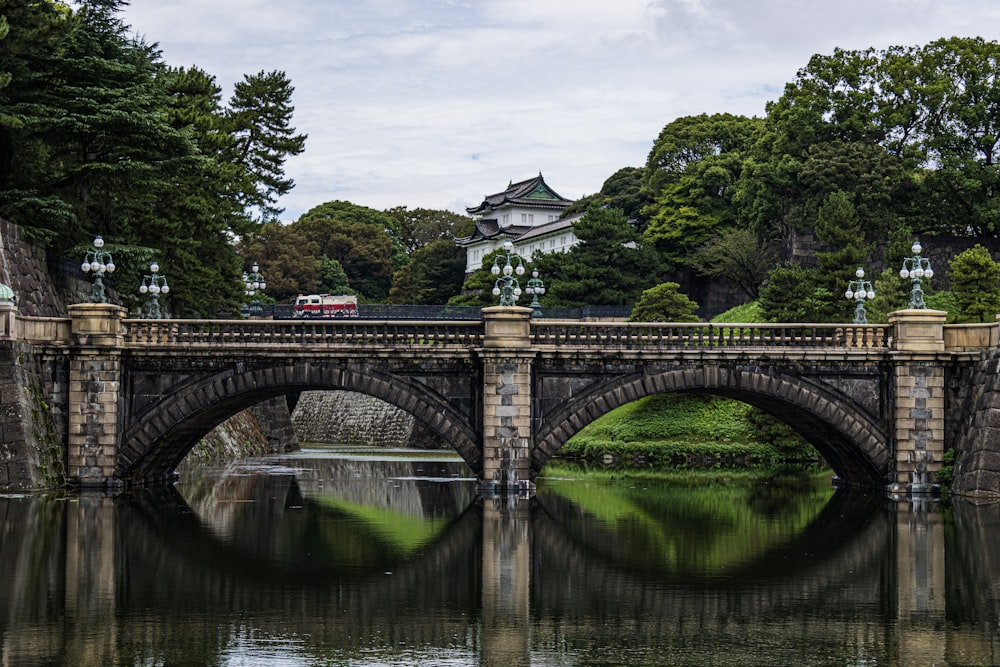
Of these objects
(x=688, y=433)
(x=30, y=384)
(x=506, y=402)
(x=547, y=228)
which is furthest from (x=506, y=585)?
(x=547, y=228)

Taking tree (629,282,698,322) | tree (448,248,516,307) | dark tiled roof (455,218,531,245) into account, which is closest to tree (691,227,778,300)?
tree (629,282,698,322)

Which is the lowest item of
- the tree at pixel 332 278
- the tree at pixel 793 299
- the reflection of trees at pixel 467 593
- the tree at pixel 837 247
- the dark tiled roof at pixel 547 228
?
the reflection of trees at pixel 467 593

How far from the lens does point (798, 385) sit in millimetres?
38938

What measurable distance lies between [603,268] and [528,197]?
47.1m

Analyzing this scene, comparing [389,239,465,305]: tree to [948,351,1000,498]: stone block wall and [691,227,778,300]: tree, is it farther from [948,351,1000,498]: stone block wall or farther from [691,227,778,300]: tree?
[948,351,1000,498]: stone block wall

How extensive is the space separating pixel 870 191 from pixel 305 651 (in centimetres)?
5572

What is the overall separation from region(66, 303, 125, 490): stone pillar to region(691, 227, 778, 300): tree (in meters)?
43.1

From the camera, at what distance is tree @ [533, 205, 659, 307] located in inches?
2985

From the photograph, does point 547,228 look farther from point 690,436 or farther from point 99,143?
point 99,143

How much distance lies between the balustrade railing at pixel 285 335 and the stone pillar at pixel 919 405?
12317 millimetres

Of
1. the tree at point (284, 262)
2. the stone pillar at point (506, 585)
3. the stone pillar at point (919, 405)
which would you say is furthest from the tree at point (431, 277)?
the stone pillar at point (506, 585)

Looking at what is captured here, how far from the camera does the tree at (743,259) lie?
243 ft

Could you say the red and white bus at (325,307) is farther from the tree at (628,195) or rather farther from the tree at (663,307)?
the tree at (628,195)

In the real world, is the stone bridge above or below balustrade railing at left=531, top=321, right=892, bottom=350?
below
